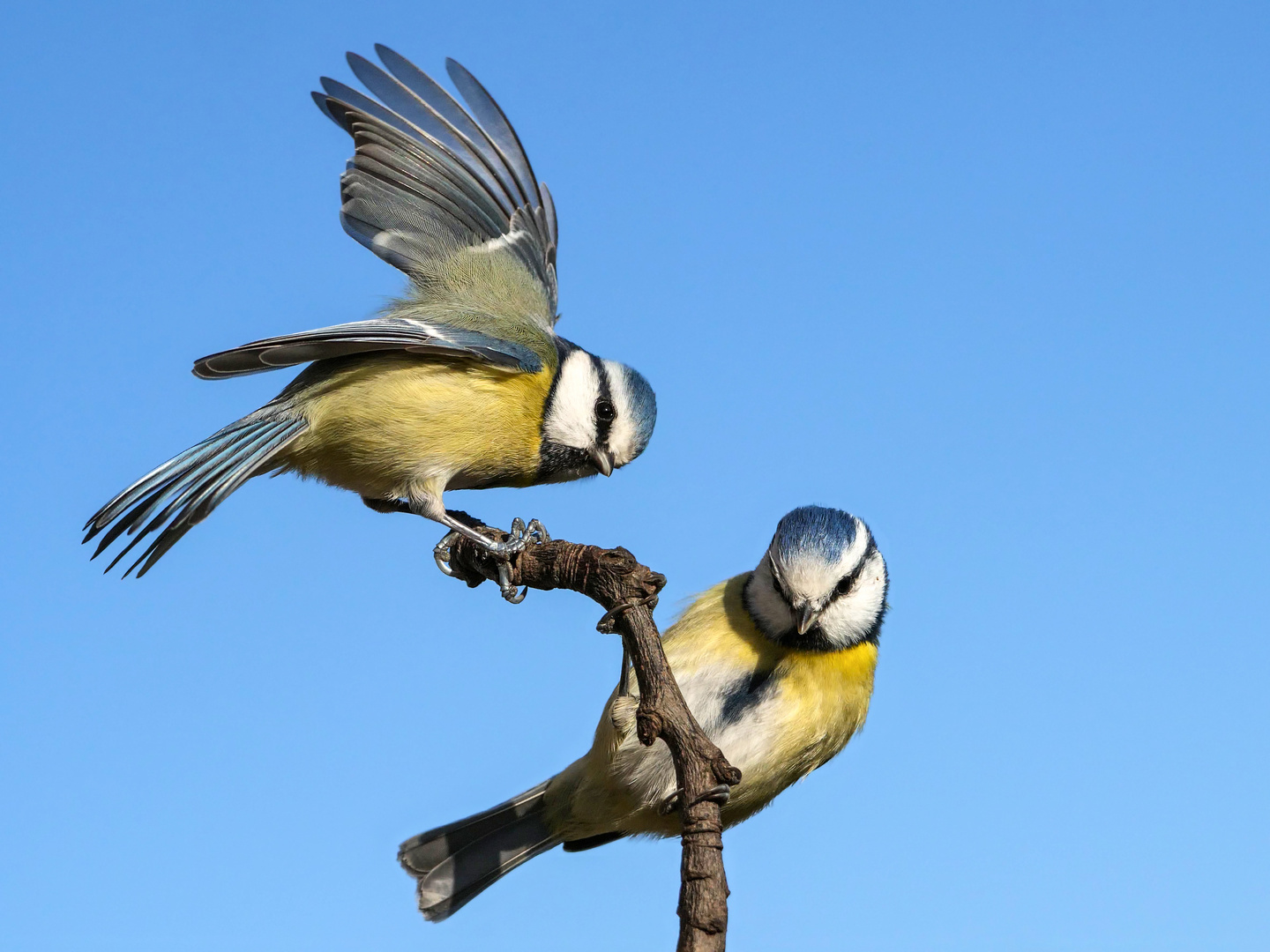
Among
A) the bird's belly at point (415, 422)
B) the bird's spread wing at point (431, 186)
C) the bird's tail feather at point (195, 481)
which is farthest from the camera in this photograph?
the bird's spread wing at point (431, 186)

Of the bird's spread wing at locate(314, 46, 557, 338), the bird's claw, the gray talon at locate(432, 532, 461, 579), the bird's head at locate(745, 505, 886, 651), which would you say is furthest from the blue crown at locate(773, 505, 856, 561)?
Result: the bird's spread wing at locate(314, 46, 557, 338)

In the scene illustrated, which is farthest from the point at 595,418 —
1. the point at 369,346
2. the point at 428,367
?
the point at 369,346

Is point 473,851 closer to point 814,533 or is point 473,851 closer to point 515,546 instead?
point 515,546

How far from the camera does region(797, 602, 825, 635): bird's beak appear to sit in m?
2.86

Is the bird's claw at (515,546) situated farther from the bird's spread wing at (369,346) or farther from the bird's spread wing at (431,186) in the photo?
the bird's spread wing at (431,186)

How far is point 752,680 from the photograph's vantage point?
2945 mm

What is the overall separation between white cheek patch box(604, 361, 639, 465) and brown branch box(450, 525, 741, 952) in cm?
113

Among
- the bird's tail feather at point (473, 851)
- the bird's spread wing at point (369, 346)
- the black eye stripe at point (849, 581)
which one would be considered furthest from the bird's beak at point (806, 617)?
the bird's spread wing at point (369, 346)

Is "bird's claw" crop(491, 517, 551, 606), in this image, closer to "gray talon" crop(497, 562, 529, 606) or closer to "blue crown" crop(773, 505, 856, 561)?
"gray talon" crop(497, 562, 529, 606)

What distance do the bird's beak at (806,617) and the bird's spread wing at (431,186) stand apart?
135 centimetres

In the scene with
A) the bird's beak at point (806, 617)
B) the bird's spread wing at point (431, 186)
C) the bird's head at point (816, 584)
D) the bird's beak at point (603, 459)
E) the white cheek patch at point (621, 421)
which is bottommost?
the bird's beak at point (806, 617)

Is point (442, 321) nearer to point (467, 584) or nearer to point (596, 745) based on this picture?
point (467, 584)

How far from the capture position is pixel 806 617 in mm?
2863

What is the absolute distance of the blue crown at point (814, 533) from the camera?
291 cm
